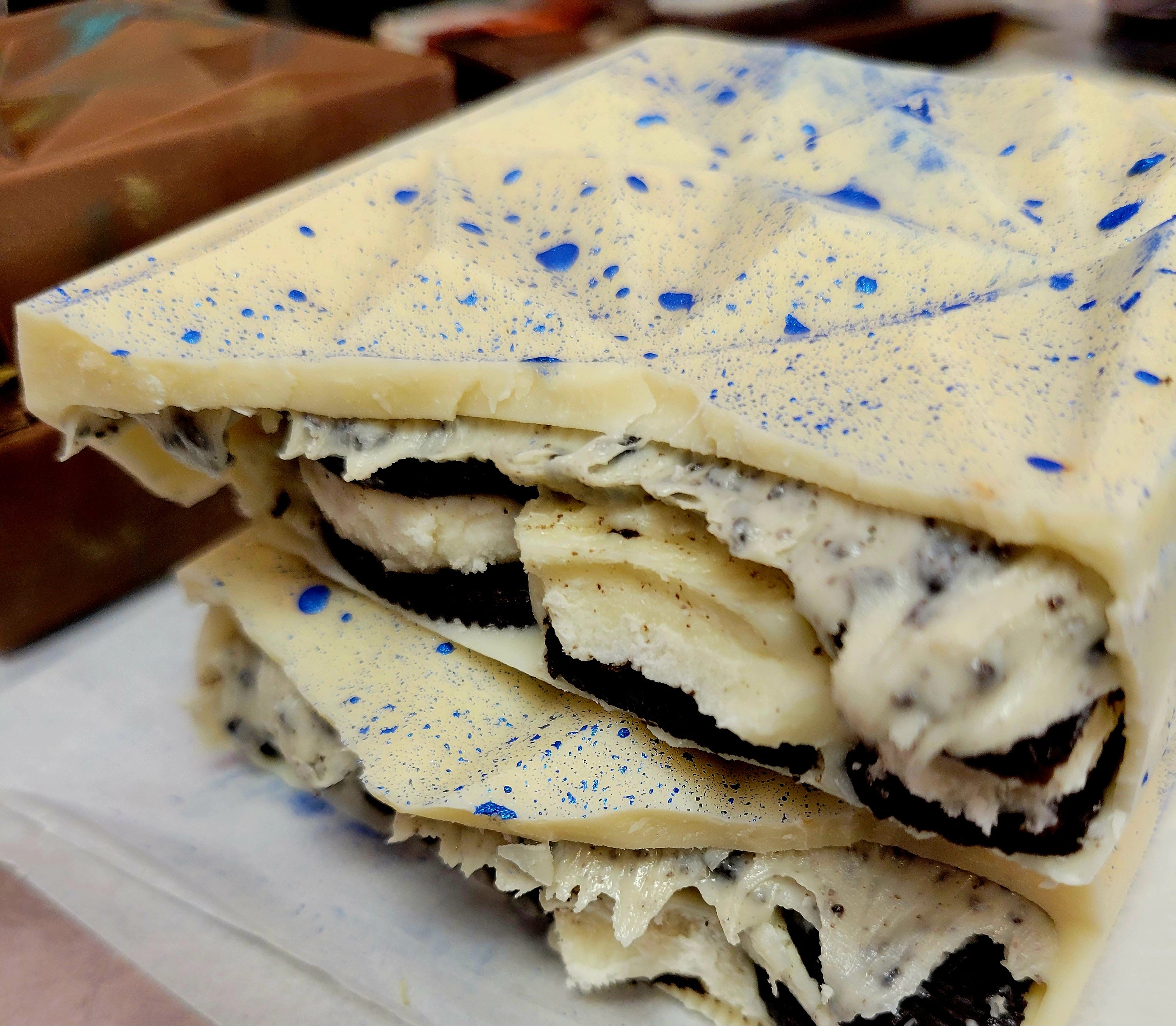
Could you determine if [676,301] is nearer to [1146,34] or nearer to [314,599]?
[314,599]

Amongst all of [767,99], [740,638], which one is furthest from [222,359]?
[767,99]

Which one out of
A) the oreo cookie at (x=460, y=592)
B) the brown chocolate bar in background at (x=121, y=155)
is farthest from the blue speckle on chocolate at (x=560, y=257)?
the brown chocolate bar in background at (x=121, y=155)

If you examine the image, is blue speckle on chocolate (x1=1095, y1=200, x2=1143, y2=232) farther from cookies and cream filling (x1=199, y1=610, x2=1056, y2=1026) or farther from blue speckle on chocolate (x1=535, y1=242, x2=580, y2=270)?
cookies and cream filling (x1=199, y1=610, x2=1056, y2=1026)

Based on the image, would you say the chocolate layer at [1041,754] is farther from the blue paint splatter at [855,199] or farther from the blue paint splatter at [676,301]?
the blue paint splatter at [855,199]

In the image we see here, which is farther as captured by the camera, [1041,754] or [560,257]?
[560,257]

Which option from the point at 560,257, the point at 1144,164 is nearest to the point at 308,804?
the point at 560,257
